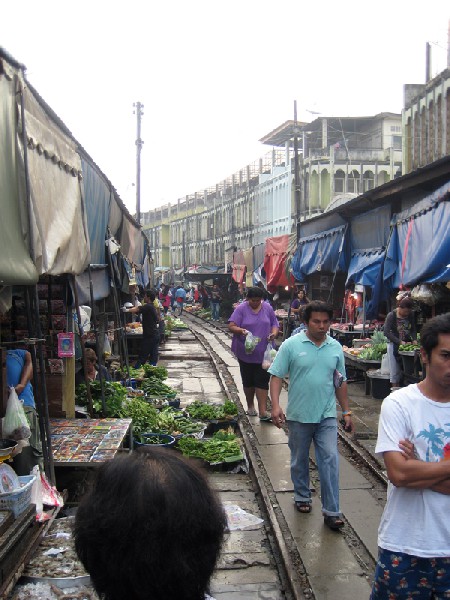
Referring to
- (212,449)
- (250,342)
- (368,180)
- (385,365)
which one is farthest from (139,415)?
(368,180)

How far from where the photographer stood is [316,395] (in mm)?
5363

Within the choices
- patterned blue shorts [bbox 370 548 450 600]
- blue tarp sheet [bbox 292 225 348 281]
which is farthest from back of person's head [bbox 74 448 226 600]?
blue tarp sheet [bbox 292 225 348 281]

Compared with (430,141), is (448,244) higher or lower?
lower

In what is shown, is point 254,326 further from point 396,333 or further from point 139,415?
point 396,333

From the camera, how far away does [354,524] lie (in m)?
5.63

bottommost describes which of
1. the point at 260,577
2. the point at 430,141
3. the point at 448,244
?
the point at 260,577

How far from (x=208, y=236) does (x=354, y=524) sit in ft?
192

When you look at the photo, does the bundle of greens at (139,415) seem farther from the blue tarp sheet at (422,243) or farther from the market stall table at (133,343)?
the market stall table at (133,343)

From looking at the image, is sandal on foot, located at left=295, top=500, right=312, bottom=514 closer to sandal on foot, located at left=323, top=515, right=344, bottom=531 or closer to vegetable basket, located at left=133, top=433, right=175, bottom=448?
sandal on foot, located at left=323, top=515, right=344, bottom=531

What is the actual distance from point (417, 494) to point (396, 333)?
8.28 metres

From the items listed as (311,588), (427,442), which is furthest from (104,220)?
(427,442)

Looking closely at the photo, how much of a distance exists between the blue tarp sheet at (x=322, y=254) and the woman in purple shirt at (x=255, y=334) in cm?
665

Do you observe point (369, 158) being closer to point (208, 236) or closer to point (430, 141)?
point (430, 141)

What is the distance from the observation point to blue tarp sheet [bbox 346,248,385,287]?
12688mm
